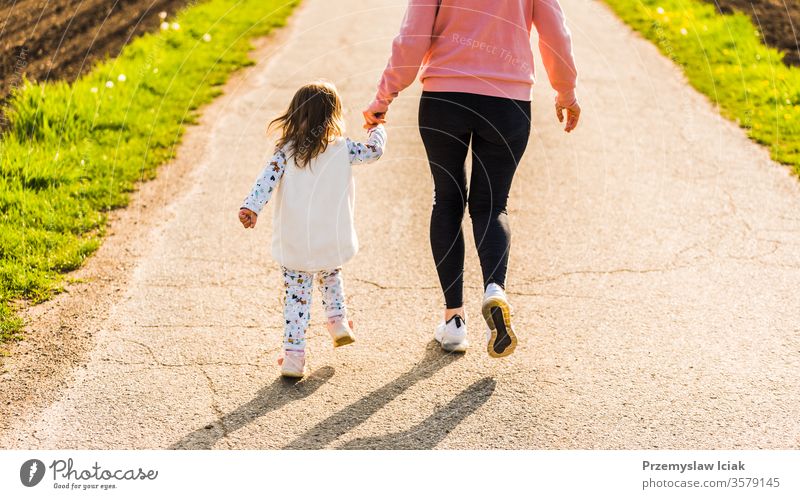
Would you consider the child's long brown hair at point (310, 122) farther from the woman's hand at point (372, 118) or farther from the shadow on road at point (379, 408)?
the shadow on road at point (379, 408)

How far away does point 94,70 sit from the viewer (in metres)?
9.33

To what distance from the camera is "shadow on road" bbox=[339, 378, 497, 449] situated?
13.4ft

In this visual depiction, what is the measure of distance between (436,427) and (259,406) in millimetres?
A: 791

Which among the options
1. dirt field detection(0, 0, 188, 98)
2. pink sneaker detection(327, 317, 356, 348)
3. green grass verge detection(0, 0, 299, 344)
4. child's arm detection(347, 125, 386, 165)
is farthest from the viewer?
dirt field detection(0, 0, 188, 98)

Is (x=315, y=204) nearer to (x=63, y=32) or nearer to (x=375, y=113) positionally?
(x=375, y=113)

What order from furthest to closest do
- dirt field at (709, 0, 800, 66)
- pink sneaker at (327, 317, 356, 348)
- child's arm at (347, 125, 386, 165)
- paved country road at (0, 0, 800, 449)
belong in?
dirt field at (709, 0, 800, 66) → pink sneaker at (327, 317, 356, 348) → child's arm at (347, 125, 386, 165) → paved country road at (0, 0, 800, 449)

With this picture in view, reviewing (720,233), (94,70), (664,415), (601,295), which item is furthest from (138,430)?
(94,70)

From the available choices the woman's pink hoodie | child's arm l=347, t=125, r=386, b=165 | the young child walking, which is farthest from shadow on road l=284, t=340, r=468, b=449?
the woman's pink hoodie

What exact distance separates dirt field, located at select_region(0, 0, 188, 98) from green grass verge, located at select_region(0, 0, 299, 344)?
0.31 meters

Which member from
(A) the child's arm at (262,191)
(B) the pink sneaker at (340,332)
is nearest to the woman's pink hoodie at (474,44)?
(A) the child's arm at (262,191)

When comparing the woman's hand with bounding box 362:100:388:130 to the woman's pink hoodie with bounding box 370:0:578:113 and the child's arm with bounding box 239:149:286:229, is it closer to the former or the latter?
the woman's pink hoodie with bounding box 370:0:578:113

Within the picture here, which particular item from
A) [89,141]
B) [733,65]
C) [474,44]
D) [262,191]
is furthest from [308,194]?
[733,65]

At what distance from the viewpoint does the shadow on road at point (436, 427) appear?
4.07 metres
